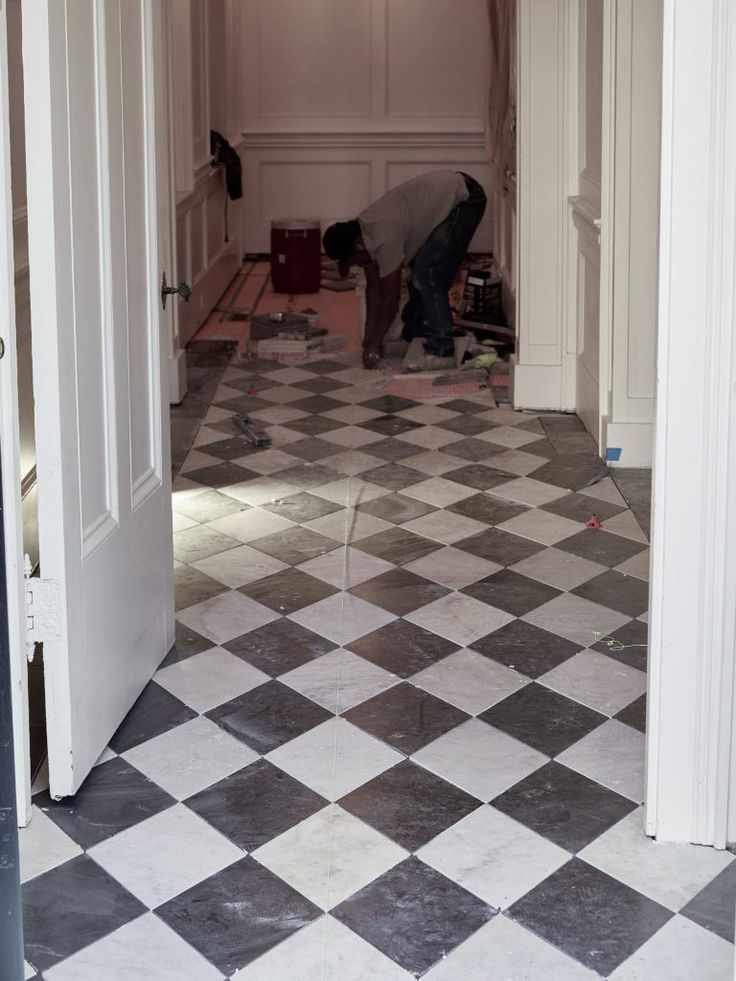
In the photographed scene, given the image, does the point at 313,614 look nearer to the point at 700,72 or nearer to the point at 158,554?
the point at 158,554

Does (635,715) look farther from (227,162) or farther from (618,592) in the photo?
(227,162)

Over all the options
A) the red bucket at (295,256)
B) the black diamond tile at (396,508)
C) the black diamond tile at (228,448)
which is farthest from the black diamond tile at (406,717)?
the red bucket at (295,256)

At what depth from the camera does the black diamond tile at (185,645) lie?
3918mm

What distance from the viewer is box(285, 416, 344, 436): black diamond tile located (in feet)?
21.4

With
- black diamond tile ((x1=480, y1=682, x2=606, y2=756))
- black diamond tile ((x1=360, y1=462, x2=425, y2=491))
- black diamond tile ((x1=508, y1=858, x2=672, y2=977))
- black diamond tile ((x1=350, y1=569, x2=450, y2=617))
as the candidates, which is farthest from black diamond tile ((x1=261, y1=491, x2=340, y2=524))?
black diamond tile ((x1=508, y1=858, x2=672, y2=977))

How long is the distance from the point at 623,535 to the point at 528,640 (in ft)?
3.55

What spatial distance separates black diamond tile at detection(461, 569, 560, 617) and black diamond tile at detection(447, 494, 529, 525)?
62cm

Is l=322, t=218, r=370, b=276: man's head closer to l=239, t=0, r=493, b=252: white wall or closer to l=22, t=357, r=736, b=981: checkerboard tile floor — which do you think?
l=22, t=357, r=736, b=981: checkerboard tile floor

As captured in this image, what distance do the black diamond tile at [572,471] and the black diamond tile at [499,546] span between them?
2.21 ft

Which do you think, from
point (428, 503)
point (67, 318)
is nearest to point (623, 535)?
point (428, 503)

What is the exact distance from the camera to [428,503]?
5391 mm

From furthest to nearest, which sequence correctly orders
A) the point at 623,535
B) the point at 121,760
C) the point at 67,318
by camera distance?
the point at 623,535 → the point at 121,760 → the point at 67,318

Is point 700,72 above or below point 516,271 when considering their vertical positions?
above

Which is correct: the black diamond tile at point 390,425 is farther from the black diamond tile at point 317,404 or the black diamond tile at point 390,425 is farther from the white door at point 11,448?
the white door at point 11,448
